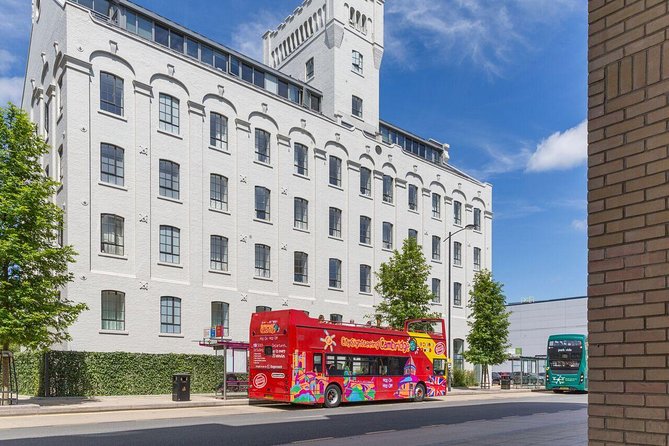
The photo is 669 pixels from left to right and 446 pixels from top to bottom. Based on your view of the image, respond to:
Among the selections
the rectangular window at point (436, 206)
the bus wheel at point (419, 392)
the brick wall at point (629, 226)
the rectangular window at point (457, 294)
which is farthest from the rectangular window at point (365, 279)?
the brick wall at point (629, 226)

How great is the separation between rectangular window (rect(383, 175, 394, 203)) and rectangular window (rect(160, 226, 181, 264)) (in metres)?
17.3

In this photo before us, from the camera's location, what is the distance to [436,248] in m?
49.9

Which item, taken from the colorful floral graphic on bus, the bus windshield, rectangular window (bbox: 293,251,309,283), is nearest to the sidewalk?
the colorful floral graphic on bus

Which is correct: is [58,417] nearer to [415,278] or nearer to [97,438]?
[97,438]

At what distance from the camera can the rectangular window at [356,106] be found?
154 feet

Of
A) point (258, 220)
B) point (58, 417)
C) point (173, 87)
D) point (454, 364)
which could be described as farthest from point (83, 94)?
point (454, 364)

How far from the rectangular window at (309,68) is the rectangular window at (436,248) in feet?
51.1

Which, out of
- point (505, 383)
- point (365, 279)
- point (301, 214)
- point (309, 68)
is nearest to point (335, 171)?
point (301, 214)

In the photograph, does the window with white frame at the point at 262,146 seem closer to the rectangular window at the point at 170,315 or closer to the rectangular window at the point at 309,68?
the rectangular window at the point at 170,315

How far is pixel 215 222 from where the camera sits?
34.4 metres

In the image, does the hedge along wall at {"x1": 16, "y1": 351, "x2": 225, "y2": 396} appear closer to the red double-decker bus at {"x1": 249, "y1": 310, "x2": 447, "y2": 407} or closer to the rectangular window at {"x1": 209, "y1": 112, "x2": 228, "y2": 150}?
the red double-decker bus at {"x1": 249, "y1": 310, "x2": 447, "y2": 407}

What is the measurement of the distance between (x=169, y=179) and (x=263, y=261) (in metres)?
7.37

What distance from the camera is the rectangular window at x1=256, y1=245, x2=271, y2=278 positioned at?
3641 cm

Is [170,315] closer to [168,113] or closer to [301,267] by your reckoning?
[301,267]
